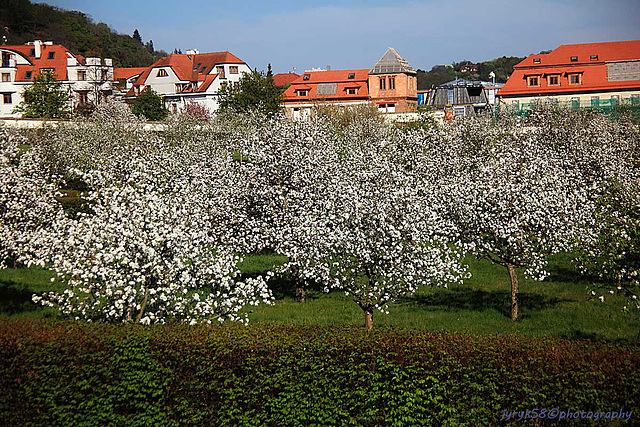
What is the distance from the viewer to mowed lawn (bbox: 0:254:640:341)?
1914 centimetres

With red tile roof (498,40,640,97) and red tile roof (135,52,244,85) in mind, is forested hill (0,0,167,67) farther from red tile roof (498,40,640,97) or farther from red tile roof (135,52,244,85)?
red tile roof (498,40,640,97)

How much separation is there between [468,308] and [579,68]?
75.3m

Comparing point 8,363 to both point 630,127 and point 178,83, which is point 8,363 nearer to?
point 630,127

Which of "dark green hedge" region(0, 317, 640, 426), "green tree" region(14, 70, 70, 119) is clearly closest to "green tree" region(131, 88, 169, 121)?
"green tree" region(14, 70, 70, 119)

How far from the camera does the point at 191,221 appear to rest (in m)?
15.7

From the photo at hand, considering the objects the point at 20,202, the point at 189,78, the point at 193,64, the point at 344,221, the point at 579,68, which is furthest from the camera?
the point at 193,64

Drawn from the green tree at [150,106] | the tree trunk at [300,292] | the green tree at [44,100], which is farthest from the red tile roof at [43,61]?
the tree trunk at [300,292]

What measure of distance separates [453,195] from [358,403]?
12.4 metres

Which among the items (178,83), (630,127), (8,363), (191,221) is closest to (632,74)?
(630,127)

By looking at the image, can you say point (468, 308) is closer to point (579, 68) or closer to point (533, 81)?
point (533, 81)

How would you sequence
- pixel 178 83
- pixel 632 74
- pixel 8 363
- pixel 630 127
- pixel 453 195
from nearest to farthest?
1. pixel 8 363
2. pixel 453 195
3. pixel 630 127
4. pixel 632 74
5. pixel 178 83

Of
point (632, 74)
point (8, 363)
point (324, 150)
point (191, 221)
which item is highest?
point (632, 74)

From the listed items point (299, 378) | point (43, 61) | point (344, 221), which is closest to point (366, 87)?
point (43, 61)

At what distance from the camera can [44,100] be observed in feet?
263
